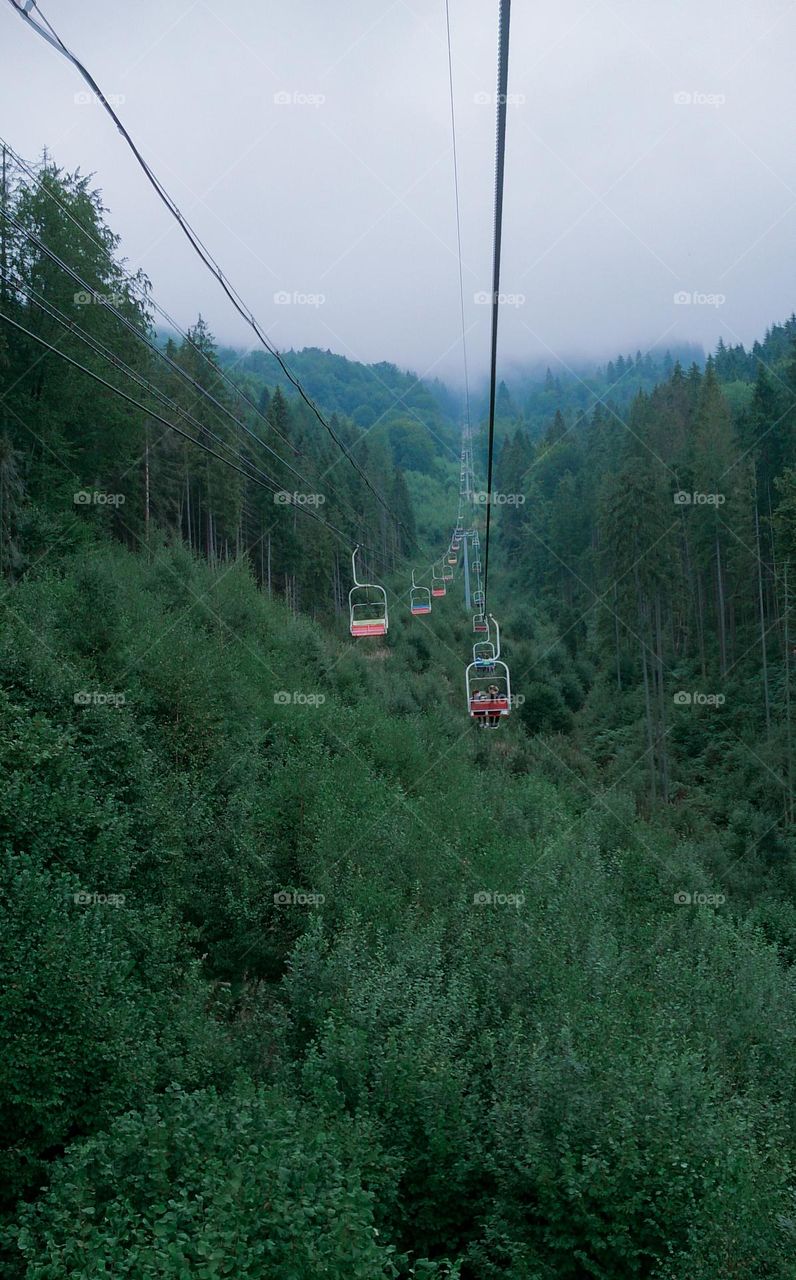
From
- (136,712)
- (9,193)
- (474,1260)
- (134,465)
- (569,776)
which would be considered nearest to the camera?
(474,1260)

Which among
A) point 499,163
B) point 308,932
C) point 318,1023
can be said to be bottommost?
point 318,1023

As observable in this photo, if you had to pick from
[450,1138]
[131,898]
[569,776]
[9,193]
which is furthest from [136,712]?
[569,776]

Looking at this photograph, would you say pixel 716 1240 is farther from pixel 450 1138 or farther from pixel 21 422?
pixel 21 422

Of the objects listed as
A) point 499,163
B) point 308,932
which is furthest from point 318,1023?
point 499,163

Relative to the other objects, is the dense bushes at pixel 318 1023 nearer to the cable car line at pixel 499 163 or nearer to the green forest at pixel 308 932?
the green forest at pixel 308 932

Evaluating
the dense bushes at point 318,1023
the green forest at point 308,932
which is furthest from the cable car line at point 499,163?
the dense bushes at point 318,1023

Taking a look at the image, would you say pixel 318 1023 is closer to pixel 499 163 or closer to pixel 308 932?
pixel 308 932

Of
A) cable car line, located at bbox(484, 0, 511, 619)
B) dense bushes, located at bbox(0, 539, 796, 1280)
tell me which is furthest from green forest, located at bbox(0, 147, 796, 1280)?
cable car line, located at bbox(484, 0, 511, 619)

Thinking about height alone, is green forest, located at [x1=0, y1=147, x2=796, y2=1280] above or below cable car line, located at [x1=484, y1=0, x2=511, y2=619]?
below

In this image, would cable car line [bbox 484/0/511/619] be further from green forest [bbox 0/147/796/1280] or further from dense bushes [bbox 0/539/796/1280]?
dense bushes [bbox 0/539/796/1280]
